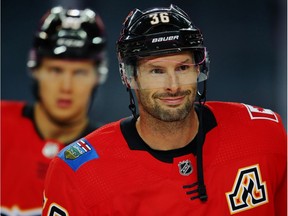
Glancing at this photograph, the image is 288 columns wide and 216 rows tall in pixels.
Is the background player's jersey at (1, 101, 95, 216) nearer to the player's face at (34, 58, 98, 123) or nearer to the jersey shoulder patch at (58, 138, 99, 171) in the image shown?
the player's face at (34, 58, 98, 123)

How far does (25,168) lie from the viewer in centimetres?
444

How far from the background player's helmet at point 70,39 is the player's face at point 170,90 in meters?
1.64

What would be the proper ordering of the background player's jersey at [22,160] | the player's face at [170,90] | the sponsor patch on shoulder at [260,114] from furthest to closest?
the background player's jersey at [22,160] < the sponsor patch on shoulder at [260,114] < the player's face at [170,90]

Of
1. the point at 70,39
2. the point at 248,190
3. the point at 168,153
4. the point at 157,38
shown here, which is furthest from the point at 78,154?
the point at 70,39

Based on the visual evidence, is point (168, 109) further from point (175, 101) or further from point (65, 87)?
point (65, 87)

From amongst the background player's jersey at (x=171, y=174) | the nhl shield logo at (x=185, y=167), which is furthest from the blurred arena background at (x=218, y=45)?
the nhl shield logo at (x=185, y=167)

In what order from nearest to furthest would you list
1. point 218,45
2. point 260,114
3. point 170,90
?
1. point 170,90
2. point 260,114
3. point 218,45

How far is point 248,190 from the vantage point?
294 cm

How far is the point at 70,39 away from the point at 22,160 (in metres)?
0.72

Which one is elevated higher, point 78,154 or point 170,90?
point 170,90

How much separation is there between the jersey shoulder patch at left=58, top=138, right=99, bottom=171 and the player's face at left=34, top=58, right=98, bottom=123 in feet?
4.83

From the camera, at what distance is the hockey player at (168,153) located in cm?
286

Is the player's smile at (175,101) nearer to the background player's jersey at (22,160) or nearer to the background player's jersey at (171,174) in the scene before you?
the background player's jersey at (171,174)

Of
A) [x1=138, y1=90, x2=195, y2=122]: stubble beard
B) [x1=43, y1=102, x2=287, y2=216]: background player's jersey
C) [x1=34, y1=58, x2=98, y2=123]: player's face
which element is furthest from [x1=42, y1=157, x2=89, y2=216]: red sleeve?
[x1=34, y1=58, x2=98, y2=123]: player's face
